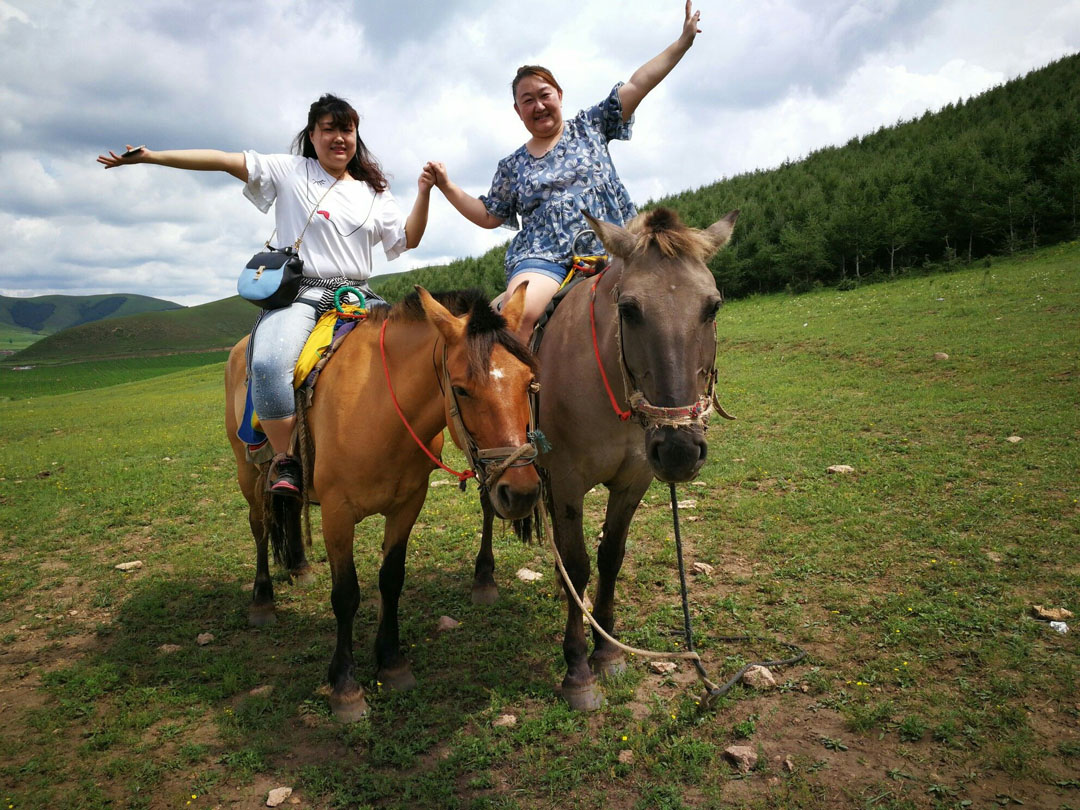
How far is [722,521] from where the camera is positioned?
6051mm

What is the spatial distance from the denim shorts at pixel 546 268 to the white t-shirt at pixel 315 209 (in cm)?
117

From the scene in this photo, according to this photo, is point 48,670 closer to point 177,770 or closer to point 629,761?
point 177,770

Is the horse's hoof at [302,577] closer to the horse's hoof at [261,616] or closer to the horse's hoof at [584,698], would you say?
the horse's hoof at [261,616]

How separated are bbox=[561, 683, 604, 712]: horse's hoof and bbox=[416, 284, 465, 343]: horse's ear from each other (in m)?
2.19

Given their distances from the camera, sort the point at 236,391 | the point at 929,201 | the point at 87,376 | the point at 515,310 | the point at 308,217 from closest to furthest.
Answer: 1. the point at 515,310
2. the point at 308,217
3. the point at 236,391
4. the point at 929,201
5. the point at 87,376

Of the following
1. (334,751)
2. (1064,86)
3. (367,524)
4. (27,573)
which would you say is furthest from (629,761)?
(1064,86)

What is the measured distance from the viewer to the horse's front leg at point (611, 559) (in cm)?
374

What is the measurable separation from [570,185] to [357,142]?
164cm

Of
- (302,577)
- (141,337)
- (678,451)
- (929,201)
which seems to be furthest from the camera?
(141,337)

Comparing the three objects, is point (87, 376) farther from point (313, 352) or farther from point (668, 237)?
point (668, 237)

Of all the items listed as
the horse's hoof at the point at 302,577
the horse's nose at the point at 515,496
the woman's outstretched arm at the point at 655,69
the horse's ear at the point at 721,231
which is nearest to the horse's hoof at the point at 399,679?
the horse's nose at the point at 515,496

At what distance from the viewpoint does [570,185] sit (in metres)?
4.18

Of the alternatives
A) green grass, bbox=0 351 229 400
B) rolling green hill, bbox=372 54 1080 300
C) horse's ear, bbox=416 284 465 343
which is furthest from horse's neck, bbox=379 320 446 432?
green grass, bbox=0 351 229 400

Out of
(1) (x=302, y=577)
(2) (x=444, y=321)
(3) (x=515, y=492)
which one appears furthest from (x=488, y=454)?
(1) (x=302, y=577)
